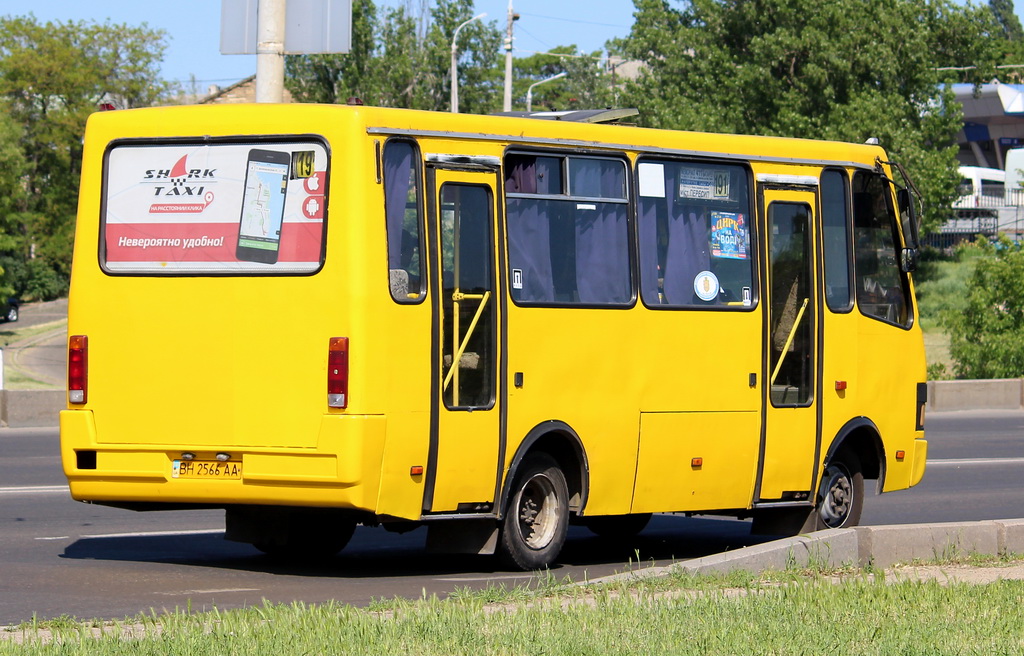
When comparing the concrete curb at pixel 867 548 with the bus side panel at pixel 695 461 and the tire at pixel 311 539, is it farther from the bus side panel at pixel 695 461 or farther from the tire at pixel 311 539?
the tire at pixel 311 539

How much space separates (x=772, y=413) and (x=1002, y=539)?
1907mm

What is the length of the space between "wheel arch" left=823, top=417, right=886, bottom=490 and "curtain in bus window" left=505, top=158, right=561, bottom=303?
324 centimetres

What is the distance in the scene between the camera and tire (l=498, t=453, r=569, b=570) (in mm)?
10141

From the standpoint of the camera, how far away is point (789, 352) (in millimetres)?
11969

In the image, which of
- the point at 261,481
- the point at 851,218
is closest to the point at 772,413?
the point at 851,218

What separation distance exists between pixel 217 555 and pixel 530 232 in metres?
3.23

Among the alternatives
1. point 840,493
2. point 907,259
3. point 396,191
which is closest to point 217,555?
point 396,191

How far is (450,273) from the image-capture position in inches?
385

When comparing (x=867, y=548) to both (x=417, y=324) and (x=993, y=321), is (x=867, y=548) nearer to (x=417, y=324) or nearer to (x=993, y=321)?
(x=417, y=324)

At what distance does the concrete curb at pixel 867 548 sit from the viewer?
31.0 feet

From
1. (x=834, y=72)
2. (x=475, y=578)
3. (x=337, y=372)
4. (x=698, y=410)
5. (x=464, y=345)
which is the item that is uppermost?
(x=834, y=72)

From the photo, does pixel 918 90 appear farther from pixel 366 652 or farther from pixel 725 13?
pixel 366 652

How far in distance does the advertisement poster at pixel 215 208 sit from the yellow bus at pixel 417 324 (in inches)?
0.6

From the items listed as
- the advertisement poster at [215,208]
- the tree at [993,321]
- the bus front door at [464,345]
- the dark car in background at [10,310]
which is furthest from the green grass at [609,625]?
the dark car in background at [10,310]
